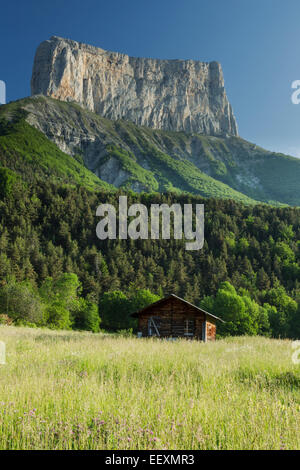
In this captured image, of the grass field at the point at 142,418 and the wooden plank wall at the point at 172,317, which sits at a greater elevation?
the grass field at the point at 142,418

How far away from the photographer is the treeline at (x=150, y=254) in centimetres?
9275

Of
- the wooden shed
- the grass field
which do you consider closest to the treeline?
the wooden shed

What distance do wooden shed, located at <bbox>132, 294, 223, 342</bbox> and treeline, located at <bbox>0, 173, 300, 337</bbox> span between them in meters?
40.4

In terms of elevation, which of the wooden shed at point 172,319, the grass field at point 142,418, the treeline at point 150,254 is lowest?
the wooden shed at point 172,319

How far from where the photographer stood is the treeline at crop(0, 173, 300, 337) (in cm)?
9275

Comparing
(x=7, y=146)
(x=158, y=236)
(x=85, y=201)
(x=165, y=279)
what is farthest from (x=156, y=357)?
(x=7, y=146)

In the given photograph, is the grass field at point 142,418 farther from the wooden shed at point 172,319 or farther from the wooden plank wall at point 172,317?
the wooden plank wall at point 172,317

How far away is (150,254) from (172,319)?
86637 millimetres

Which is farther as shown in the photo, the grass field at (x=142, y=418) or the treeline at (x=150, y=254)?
the treeline at (x=150, y=254)

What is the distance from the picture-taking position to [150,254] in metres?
121

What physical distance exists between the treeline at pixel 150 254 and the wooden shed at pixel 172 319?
133 feet

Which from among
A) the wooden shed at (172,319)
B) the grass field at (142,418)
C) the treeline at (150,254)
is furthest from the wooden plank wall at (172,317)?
the treeline at (150,254)

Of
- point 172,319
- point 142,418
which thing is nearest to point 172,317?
point 172,319
